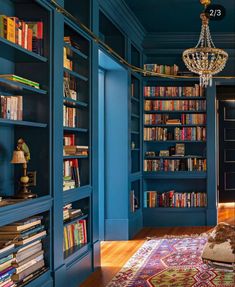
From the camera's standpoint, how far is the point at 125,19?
266 inches

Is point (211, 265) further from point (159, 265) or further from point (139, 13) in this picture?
point (139, 13)

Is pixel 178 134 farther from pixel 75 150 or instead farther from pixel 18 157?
pixel 18 157

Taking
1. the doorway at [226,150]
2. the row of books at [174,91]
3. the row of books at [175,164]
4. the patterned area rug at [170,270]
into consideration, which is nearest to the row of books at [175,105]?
the row of books at [174,91]

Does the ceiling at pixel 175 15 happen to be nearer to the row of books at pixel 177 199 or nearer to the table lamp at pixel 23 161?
the row of books at pixel 177 199

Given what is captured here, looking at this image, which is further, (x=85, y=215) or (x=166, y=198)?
(x=166, y=198)

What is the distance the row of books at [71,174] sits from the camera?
4557 millimetres

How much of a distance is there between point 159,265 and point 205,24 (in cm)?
297

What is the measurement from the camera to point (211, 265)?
5176mm

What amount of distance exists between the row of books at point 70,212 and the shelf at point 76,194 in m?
0.13

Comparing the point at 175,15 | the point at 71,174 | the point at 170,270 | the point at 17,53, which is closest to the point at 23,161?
the point at 17,53

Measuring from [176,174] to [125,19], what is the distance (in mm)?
2857

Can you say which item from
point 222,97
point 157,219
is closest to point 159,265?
point 157,219

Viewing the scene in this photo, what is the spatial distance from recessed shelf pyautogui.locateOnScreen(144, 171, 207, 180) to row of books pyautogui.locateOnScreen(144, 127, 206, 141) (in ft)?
1.88

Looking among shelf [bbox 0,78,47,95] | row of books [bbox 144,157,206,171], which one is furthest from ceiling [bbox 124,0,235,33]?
shelf [bbox 0,78,47,95]
